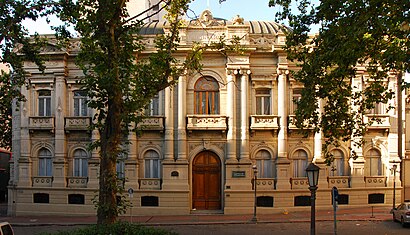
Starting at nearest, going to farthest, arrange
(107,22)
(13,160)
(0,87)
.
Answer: (107,22)
(0,87)
(13,160)

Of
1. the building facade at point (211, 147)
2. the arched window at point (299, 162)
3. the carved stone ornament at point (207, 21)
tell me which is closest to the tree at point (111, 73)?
the building facade at point (211, 147)

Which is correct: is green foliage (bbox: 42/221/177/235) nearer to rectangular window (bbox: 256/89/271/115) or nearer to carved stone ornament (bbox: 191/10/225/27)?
rectangular window (bbox: 256/89/271/115)

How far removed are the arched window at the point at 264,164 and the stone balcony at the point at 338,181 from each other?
12.7 ft

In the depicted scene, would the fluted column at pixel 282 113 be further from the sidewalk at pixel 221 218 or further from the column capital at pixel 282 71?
the sidewalk at pixel 221 218

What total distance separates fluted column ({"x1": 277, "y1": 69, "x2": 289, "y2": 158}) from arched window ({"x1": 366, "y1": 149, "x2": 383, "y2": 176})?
579cm

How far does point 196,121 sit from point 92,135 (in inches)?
280

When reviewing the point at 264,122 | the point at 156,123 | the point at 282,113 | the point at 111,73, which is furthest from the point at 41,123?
the point at 111,73

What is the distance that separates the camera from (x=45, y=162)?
32.6 m

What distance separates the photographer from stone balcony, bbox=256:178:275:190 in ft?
101

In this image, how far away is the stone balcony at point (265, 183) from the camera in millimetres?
30830

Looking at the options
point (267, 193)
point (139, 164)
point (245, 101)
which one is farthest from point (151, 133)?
point (267, 193)

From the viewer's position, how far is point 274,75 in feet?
103

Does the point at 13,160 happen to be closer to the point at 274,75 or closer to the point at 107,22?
the point at 274,75

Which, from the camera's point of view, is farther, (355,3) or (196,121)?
(196,121)
